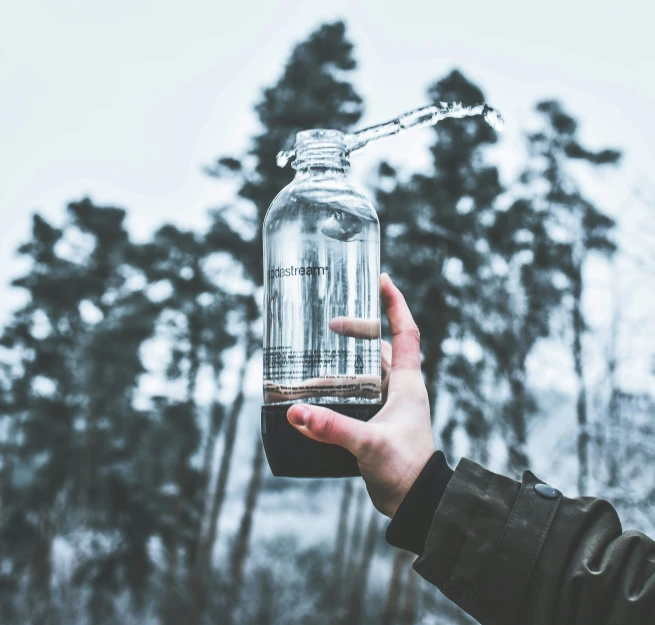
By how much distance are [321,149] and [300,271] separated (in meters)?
0.36

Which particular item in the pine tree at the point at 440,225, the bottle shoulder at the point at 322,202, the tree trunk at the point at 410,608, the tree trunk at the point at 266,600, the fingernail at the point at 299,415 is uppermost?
the pine tree at the point at 440,225

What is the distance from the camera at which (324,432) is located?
1.82 meters

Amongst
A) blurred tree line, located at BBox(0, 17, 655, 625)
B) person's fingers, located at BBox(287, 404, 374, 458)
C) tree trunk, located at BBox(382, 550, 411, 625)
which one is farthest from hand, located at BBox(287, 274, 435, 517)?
tree trunk, located at BBox(382, 550, 411, 625)

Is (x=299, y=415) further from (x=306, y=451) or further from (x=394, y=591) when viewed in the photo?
(x=394, y=591)

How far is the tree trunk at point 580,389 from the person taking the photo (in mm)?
9930

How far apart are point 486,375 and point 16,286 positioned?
17.4 m

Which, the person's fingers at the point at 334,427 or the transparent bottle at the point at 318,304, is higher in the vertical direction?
the transparent bottle at the point at 318,304

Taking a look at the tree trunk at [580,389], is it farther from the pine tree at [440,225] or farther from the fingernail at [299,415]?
the fingernail at [299,415]

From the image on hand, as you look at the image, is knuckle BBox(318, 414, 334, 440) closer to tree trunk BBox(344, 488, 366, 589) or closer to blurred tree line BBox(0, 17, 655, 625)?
blurred tree line BBox(0, 17, 655, 625)

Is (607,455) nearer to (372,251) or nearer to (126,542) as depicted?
(372,251)

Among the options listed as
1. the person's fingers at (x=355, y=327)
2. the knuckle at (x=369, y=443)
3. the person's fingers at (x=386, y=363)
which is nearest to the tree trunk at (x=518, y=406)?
the person's fingers at (x=386, y=363)

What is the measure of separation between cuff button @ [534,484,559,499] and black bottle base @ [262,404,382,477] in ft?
1.60

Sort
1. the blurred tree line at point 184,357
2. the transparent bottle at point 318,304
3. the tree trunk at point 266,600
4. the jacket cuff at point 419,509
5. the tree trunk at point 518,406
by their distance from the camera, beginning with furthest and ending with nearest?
the tree trunk at point 266,600 → the blurred tree line at point 184,357 → the tree trunk at point 518,406 → the transparent bottle at point 318,304 → the jacket cuff at point 419,509

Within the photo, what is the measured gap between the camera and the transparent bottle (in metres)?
2.19
